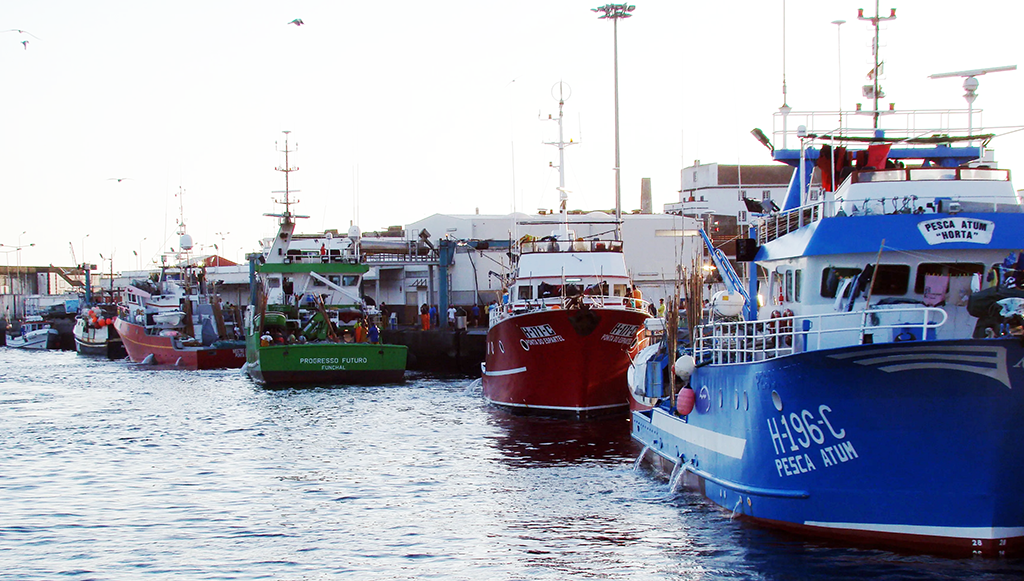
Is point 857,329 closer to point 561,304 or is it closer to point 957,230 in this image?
point 957,230

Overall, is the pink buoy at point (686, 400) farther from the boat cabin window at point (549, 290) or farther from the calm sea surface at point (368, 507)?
the boat cabin window at point (549, 290)

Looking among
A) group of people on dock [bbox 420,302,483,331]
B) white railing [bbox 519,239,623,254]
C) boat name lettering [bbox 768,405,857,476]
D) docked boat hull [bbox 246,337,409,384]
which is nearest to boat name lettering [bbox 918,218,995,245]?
boat name lettering [bbox 768,405,857,476]

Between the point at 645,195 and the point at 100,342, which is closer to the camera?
the point at 100,342

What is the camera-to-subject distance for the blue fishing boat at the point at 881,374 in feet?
32.8

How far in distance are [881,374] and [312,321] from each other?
28.9 metres

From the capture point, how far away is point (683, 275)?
16891 mm

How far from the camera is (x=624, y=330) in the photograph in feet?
76.2

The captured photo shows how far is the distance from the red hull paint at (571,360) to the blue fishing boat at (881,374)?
7.99 meters

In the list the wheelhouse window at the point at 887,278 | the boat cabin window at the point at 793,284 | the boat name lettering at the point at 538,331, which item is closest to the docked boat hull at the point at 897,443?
the wheelhouse window at the point at 887,278

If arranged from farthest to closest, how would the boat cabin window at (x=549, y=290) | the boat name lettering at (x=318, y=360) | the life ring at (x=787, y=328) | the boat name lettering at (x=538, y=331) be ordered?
1. the boat name lettering at (x=318, y=360)
2. the boat cabin window at (x=549, y=290)
3. the boat name lettering at (x=538, y=331)
4. the life ring at (x=787, y=328)

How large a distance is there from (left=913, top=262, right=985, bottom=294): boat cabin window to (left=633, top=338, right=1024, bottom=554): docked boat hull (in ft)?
7.08

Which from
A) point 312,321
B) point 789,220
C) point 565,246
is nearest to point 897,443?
point 789,220

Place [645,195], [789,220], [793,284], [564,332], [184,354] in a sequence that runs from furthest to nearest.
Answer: [645,195] → [184,354] → [564,332] → [789,220] → [793,284]

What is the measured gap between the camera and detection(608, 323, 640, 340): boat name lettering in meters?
23.0
